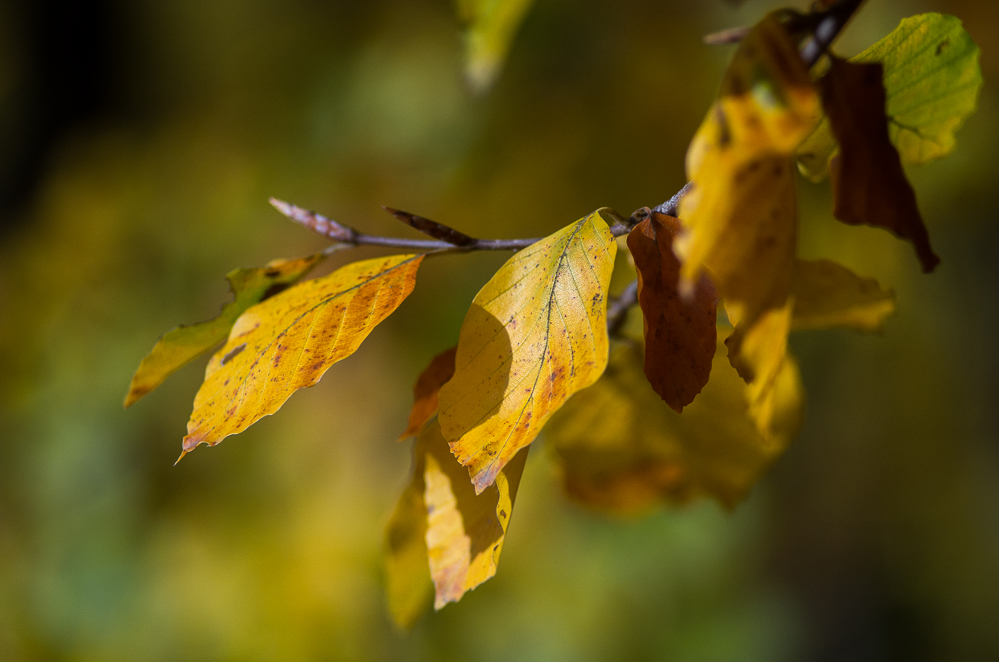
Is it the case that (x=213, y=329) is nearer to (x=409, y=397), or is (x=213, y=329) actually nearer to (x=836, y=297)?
(x=836, y=297)

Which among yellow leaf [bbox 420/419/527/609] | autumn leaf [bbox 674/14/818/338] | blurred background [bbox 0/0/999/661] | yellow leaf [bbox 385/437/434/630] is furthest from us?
blurred background [bbox 0/0/999/661]

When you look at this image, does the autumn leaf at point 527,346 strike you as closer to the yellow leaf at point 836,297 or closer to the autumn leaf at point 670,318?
the autumn leaf at point 670,318

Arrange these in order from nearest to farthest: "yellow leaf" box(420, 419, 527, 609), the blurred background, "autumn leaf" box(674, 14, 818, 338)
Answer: "autumn leaf" box(674, 14, 818, 338) → "yellow leaf" box(420, 419, 527, 609) → the blurred background

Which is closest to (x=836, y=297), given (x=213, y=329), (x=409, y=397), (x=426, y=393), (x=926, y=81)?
(x=926, y=81)

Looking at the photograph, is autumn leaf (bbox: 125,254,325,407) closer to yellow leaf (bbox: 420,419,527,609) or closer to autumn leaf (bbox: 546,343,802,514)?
yellow leaf (bbox: 420,419,527,609)

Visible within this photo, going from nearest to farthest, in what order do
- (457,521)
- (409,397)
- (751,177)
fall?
(751,177)
(457,521)
(409,397)

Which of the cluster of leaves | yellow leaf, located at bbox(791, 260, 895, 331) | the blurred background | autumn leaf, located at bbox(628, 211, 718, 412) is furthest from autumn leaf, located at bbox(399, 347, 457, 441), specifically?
the blurred background

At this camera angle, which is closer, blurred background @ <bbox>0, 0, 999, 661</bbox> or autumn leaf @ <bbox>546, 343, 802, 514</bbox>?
autumn leaf @ <bbox>546, 343, 802, 514</bbox>

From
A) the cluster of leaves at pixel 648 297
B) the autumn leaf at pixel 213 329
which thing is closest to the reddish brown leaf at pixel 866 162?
the cluster of leaves at pixel 648 297
